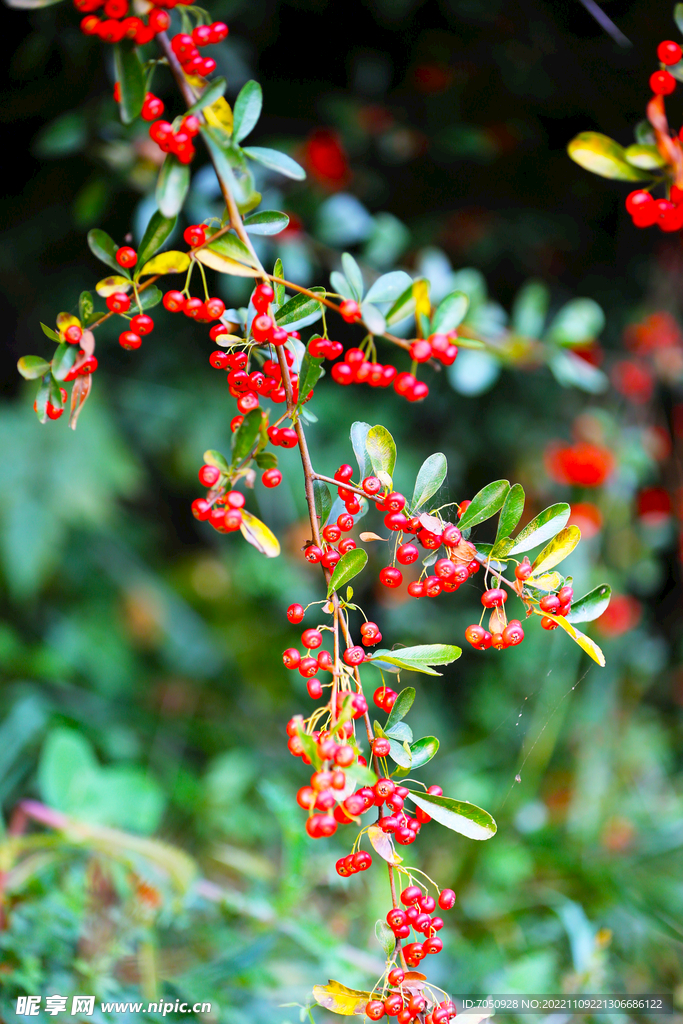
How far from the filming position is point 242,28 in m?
0.72

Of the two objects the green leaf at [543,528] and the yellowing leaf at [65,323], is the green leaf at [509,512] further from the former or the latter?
the yellowing leaf at [65,323]

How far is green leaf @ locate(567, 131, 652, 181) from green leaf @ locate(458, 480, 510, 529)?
202mm

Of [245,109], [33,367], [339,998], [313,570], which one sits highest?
[245,109]

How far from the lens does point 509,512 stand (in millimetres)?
316

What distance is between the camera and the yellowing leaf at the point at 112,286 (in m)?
0.32

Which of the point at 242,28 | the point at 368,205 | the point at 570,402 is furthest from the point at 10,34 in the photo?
the point at 570,402

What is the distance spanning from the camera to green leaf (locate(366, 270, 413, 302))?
0.33m

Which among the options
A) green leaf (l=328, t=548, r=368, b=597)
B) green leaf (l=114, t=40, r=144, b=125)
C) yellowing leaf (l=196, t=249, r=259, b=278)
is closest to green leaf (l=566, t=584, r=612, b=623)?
green leaf (l=328, t=548, r=368, b=597)

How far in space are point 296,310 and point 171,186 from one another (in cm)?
8

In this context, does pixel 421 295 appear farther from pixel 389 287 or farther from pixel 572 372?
pixel 572 372

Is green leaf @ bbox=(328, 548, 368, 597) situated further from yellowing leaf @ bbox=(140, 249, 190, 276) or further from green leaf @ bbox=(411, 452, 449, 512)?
yellowing leaf @ bbox=(140, 249, 190, 276)

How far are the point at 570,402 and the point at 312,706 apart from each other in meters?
0.66

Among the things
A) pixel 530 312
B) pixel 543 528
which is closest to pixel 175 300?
pixel 543 528

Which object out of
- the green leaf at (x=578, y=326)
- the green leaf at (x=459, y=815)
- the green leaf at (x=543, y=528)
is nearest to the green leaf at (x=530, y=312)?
the green leaf at (x=578, y=326)
